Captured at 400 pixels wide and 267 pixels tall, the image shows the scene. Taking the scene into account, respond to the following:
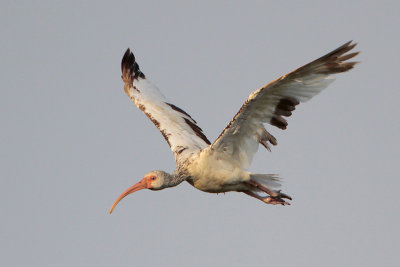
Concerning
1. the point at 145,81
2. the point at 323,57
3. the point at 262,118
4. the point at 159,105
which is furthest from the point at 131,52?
the point at 323,57

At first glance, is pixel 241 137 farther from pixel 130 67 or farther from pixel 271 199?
pixel 130 67

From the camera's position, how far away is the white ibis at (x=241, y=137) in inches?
498

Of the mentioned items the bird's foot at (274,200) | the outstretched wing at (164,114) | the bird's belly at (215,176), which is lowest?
the bird's foot at (274,200)

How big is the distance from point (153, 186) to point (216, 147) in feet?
5.57

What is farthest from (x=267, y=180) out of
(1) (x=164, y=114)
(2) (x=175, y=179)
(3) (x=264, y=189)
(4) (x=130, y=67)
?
(4) (x=130, y=67)

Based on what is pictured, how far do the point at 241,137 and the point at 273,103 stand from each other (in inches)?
53.1

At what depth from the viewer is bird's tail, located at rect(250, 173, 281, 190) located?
588 inches

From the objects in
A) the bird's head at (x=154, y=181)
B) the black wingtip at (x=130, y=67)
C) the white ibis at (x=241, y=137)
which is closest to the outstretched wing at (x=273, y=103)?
the white ibis at (x=241, y=137)

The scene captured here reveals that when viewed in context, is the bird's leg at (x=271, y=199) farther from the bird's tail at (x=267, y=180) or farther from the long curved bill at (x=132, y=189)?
the long curved bill at (x=132, y=189)

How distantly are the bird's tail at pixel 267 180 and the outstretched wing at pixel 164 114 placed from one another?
5.25 feet

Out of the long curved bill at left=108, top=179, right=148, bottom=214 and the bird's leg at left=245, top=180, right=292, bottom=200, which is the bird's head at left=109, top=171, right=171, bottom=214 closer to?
the long curved bill at left=108, top=179, right=148, bottom=214

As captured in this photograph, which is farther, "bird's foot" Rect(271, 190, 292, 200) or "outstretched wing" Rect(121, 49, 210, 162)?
"outstretched wing" Rect(121, 49, 210, 162)

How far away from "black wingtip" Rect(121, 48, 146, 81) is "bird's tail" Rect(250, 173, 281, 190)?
20.6 ft

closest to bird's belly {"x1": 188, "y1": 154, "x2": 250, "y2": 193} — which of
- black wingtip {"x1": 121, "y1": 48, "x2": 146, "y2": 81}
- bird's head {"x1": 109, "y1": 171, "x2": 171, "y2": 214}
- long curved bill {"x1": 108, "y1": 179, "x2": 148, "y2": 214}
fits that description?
bird's head {"x1": 109, "y1": 171, "x2": 171, "y2": 214}
